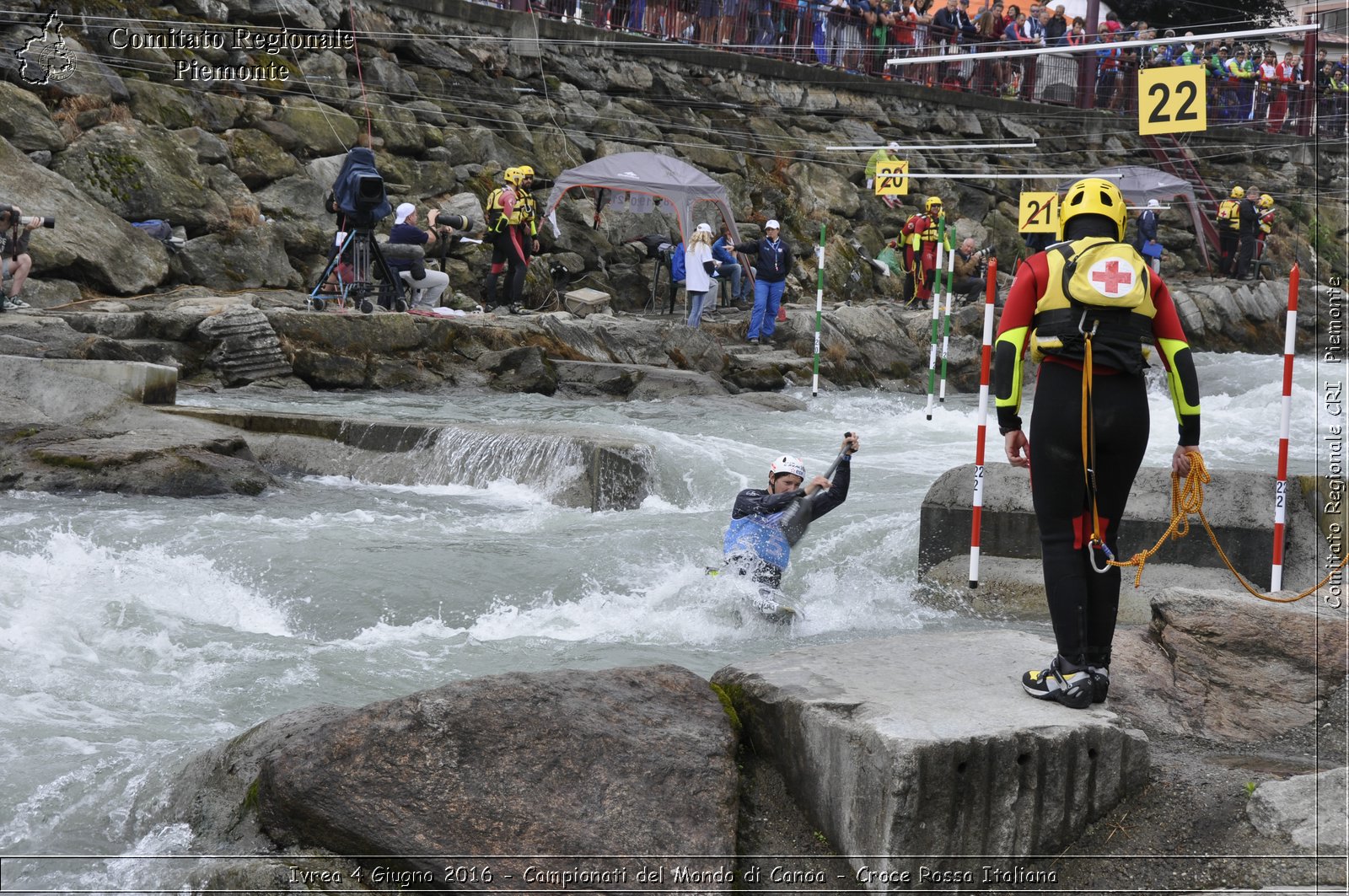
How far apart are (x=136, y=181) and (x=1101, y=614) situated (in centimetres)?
1589

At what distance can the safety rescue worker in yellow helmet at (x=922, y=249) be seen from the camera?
23281mm

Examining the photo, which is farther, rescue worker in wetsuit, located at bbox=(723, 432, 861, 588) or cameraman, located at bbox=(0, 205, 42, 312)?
cameraman, located at bbox=(0, 205, 42, 312)

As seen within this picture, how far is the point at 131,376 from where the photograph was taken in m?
11.0

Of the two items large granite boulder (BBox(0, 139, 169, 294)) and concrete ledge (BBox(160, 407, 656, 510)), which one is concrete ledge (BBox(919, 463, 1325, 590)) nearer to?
concrete ledge (BBox(160, 407, 656, 510))

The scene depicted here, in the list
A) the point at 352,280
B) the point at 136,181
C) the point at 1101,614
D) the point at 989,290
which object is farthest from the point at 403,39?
the point at 1101,614

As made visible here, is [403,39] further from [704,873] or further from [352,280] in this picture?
[704,873]

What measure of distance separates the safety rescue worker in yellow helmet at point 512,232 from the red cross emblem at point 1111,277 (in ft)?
48.0

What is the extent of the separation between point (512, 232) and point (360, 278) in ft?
11.4

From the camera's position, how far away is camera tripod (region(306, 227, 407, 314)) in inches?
587

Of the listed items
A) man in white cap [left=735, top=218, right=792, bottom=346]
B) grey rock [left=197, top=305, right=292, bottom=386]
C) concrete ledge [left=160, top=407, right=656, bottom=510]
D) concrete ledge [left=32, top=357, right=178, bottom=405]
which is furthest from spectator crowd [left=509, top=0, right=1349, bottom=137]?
concrete ledge [left=160, top=407, right=656, bottom=510]

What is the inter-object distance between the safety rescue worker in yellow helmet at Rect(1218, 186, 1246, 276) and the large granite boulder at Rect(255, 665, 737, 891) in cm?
2852

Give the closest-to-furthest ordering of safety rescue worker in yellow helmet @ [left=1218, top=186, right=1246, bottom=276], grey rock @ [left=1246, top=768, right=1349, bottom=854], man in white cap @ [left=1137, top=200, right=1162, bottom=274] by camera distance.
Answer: grey rock @ [left=1246, top=768, right=1349, bottom=854]
man in white cap @ [left=1137, top=200, right=1162, bottom=274]
safety rescue worker in yellow helmet @ [left=1218, top=186, right=1246, bottom=276]

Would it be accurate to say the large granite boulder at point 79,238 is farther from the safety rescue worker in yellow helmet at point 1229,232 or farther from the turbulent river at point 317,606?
the safety rescue worker in yellow helmet at point 1229,232

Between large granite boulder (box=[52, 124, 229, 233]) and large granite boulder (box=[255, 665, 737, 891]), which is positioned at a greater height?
large granite boulder (box=[52, 124, 229, 233])
